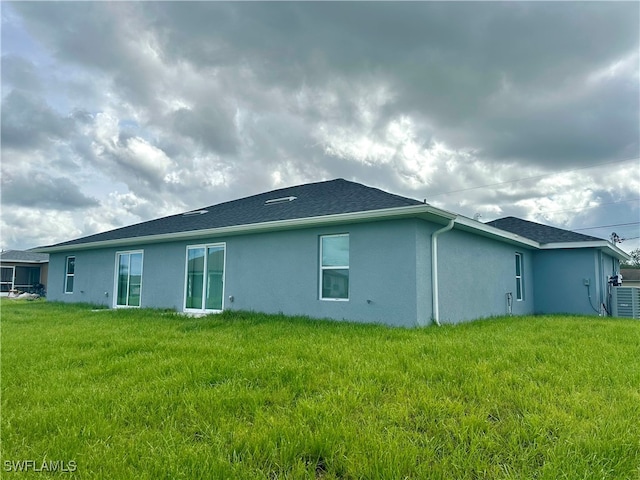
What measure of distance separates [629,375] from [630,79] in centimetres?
978

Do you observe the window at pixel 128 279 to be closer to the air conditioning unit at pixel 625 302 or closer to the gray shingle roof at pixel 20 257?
the air conditioning unit at pixel 625 302

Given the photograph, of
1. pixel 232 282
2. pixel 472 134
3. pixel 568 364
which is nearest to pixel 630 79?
pixel 472 134

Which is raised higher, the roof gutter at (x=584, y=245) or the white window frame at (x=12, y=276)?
the roof gutter at (x=584, y=245)

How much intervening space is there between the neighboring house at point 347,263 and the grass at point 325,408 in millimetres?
2180

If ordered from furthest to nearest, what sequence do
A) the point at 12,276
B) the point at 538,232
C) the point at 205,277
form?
the point at 12,276 < the point at 538,232 < the point at 205,277

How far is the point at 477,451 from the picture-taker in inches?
103

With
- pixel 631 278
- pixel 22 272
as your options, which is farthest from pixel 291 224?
pixel 631 278

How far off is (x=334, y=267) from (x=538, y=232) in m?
9.30

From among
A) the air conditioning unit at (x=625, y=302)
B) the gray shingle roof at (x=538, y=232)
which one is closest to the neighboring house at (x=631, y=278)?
the gray shingle roof at (x=538, y=232)

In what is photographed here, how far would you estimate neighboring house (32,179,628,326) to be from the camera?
786 centimetres

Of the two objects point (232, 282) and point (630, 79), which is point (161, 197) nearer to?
point (232, 282)

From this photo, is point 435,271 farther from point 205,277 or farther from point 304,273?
point 205,277

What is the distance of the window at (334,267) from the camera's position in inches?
334

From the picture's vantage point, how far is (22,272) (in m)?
27.3
